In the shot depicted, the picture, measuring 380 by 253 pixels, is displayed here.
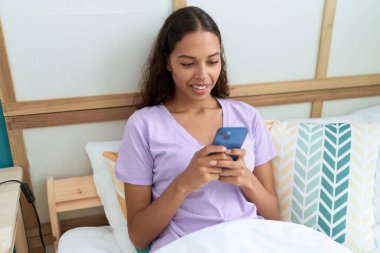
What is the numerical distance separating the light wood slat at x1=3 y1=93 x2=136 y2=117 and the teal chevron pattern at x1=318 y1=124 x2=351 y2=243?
25.0 inches

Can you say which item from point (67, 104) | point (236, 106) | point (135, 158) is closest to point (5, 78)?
point (67, 104)

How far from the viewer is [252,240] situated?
31.9 inches

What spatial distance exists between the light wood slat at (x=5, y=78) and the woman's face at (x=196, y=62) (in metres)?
0.47

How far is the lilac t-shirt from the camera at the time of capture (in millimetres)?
950

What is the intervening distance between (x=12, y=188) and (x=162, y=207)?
1.44ft

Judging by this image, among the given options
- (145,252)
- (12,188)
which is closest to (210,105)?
(145,252)

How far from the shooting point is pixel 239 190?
99cm

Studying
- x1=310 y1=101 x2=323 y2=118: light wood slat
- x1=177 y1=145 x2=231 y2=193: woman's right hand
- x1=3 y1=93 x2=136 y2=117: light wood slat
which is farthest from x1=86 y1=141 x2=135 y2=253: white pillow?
x1=310 y1=101 x2=323 y2=118: light wood slat

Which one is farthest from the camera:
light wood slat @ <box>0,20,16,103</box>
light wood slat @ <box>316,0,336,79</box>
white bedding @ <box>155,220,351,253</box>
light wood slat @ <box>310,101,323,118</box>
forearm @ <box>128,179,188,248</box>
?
light wood slat @ <box>310,101,323,118</box>

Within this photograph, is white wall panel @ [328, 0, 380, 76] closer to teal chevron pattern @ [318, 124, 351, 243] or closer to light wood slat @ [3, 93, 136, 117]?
teal chevron pattern @ [318, 124, 351, 243]

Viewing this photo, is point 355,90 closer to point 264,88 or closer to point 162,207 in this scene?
point 264,88

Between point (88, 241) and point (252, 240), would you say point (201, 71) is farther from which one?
point (88, 241)

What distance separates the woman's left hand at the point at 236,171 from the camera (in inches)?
33.2

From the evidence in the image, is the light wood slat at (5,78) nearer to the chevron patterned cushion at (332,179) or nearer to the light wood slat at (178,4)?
the light wood slat at (178,4)
